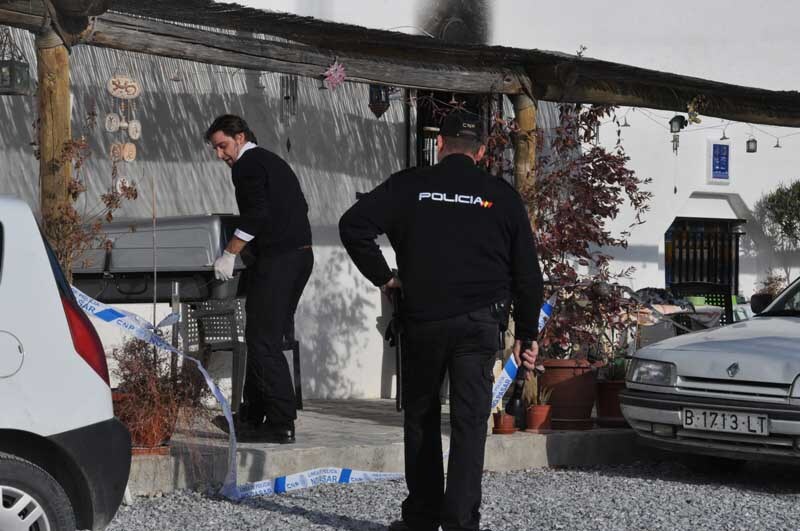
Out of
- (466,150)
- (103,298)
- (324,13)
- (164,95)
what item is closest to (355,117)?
(324,13)

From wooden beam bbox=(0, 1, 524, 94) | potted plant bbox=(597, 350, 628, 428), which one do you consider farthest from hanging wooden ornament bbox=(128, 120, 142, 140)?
potted plant bbox=(597, 350, 628, 428)

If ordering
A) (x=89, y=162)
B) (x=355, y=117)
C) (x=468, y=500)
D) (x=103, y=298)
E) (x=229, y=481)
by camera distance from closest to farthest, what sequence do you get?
(x=468, y=500) → (x=229, y=481) → (x=103, y=298) → (x=89, y=162) → (x=355, y=117)

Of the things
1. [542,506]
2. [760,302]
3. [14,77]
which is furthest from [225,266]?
[760,302]

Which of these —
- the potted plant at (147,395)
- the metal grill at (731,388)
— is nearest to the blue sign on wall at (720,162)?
the metal grill at (731,388)

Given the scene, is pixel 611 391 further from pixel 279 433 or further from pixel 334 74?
pixel 334 74

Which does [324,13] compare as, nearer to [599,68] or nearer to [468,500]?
[599,68]

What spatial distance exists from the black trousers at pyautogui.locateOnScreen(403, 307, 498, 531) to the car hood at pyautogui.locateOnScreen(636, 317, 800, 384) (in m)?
2.62

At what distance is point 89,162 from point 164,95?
812 millimetres

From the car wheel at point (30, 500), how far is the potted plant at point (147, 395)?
2.39 m

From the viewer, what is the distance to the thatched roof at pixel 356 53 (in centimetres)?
784

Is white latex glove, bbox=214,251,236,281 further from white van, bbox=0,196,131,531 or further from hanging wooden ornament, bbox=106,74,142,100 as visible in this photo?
white van, bbox=0,196,131,531

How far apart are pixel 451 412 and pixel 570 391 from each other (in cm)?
343

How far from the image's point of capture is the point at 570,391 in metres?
8.97

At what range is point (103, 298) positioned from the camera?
8.89 metres
